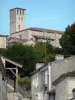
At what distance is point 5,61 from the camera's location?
45469mm

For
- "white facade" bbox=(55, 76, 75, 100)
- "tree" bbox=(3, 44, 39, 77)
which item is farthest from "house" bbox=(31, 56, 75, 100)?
"tree" bbox=(3, 44, 39, 77)

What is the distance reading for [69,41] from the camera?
339ft

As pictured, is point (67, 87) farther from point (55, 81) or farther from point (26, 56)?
point (26, 56)

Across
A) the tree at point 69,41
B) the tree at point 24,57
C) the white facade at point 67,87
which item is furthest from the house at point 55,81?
the tree at point 24,57

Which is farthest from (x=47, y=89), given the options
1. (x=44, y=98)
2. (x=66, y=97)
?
(x=66, y=97)

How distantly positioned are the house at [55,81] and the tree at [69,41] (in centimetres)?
3096

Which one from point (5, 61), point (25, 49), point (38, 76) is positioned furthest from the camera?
point (25, 49)

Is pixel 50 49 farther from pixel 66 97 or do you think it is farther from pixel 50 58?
pixel 66 97

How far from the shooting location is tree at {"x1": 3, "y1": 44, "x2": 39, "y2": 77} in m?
99.6

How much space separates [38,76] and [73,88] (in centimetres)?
1622

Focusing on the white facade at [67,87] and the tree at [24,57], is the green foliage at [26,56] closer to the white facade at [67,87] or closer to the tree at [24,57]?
the tree at [24,57]

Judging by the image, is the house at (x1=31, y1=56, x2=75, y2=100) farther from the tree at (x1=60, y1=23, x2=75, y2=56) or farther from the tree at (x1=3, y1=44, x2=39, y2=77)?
the tree at (x1=3, y1=44, x2=39, y2=77)

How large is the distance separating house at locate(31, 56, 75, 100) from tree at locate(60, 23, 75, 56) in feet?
102

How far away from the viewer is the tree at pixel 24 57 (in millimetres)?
99613
